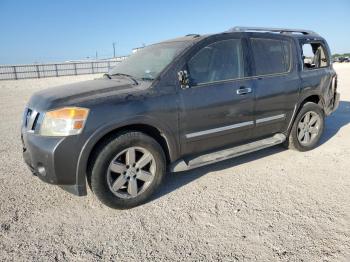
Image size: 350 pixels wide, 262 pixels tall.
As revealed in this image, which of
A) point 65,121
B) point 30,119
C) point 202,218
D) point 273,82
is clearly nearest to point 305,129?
point 273,82

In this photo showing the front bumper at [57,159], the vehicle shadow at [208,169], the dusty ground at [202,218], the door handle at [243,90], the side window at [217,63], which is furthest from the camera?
the door handle at [243,90]

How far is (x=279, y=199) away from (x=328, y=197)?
1.88 feet

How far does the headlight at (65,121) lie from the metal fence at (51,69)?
78.3ft

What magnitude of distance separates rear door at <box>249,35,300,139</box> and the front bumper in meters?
2.54

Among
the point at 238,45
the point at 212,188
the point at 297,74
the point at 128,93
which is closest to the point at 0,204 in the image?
the point at 128,93

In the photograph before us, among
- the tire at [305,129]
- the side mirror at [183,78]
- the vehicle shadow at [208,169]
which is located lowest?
the vehicle shadow at [208,169]

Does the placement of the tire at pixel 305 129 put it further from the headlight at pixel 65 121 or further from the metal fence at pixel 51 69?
the metal fence at pixel 51 69

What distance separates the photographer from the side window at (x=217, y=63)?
3.98 m

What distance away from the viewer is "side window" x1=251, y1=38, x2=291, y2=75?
15.1 feet

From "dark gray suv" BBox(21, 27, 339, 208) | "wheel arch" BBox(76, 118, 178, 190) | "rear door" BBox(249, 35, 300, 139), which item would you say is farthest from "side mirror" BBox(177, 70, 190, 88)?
"rear door" BBox(249, 35, 300, 139)

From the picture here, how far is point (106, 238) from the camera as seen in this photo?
3.03 metres

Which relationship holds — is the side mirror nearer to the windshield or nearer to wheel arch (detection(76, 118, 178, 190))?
the windshield

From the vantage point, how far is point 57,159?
3.16 m

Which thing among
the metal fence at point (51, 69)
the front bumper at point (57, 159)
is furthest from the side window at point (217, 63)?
the metal fence at point (51, 69)
